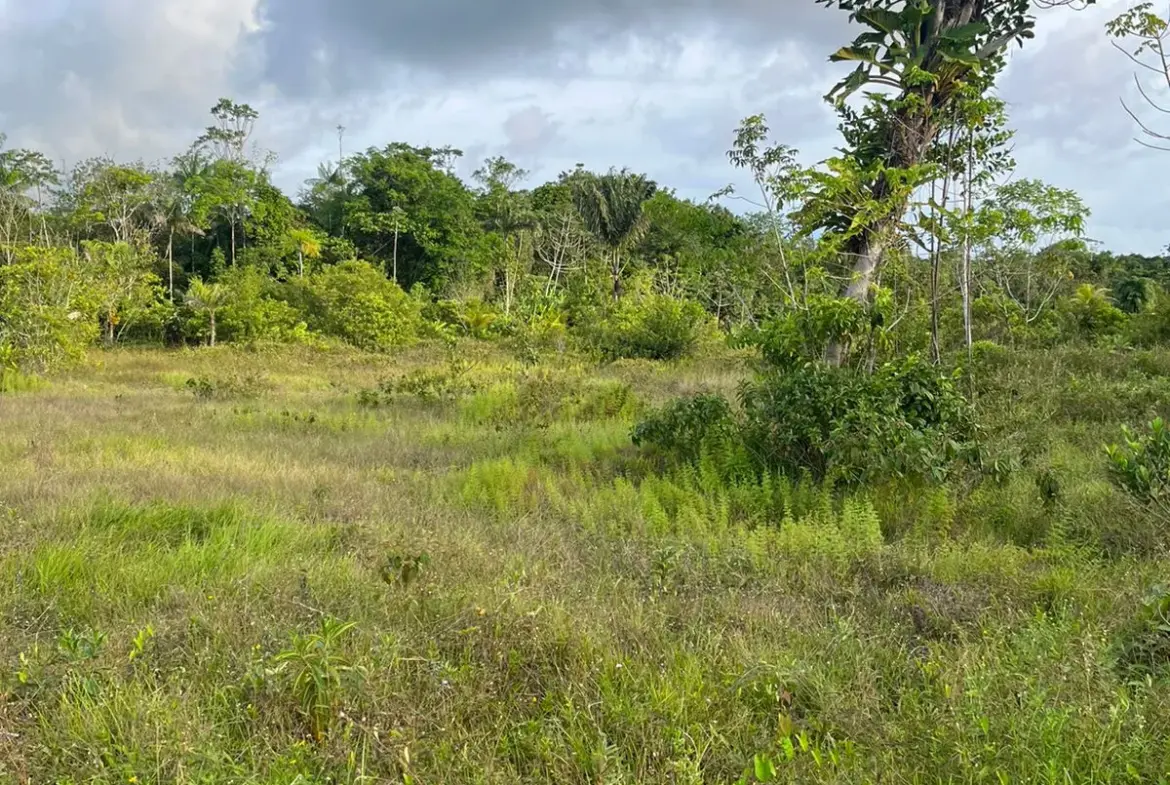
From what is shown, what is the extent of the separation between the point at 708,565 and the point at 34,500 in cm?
471

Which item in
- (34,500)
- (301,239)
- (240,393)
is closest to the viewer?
(34,500)

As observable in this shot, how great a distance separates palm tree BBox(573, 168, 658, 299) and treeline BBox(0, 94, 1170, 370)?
0.08 m

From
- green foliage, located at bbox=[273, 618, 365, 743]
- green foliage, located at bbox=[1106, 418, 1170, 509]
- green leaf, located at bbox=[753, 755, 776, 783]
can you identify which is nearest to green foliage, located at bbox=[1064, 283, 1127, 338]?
green foliage, located at bbox=[1106, 418, 1170, 509]

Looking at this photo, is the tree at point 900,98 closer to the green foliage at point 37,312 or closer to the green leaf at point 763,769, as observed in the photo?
the green leaf at point 763,769

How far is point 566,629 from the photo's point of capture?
3018 mm

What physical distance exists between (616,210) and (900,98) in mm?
26352

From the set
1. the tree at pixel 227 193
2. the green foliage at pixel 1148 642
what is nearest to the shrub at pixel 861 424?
the green foliage at pixel 1148 642

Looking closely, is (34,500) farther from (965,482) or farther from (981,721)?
(965,482)

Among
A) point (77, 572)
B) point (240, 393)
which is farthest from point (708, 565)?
point (240, 393)

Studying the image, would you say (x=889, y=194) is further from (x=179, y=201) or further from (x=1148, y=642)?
(x=179, y=201)

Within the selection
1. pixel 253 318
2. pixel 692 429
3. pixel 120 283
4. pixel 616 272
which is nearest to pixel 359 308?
pixel 253 318

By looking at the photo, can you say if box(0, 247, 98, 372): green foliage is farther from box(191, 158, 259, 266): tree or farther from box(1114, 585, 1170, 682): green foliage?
box(1114, 585, 1170, 682): green foliage

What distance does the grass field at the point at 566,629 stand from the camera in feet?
7.50

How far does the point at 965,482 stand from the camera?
5723mm
